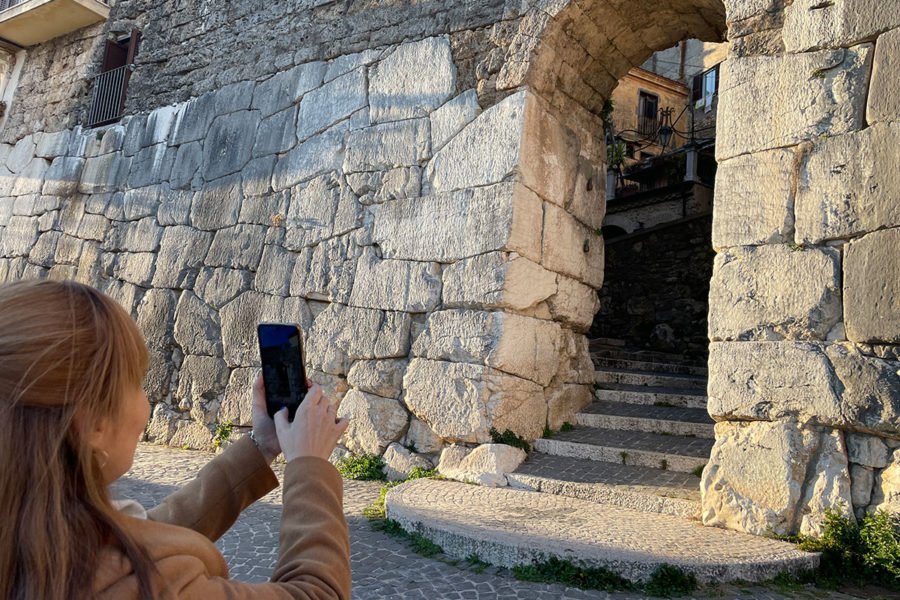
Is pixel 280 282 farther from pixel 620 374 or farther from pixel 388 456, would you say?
pixel 620 374

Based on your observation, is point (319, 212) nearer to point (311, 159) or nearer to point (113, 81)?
point (311, 159)

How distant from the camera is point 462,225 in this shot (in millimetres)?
4645

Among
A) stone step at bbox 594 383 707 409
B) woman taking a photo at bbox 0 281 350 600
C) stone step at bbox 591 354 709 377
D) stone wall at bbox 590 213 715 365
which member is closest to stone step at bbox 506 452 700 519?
stone step at bbox 594 383 707 409

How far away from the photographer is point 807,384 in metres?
3.19

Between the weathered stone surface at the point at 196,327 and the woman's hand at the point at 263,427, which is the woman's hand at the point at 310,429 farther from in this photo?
the weathered stone surface at the point at 196,327

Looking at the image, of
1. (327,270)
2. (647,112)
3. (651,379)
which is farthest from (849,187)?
(647,112)

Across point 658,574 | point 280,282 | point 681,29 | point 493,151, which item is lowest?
point 658,574

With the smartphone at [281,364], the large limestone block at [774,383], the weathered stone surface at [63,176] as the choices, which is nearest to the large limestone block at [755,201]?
the large limestone block at [774,383]

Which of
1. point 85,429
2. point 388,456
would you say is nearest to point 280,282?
point 388,456

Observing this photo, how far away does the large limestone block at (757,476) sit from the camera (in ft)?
10.4

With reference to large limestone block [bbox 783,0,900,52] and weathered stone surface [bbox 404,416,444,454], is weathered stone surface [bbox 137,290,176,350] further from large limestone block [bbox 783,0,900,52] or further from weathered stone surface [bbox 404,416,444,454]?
large limestone block [bbox 783,0,900,52]

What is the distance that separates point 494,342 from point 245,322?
8.71 feet

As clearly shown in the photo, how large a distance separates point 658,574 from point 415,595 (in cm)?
105

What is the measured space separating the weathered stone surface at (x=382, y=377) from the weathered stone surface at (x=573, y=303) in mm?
1224
